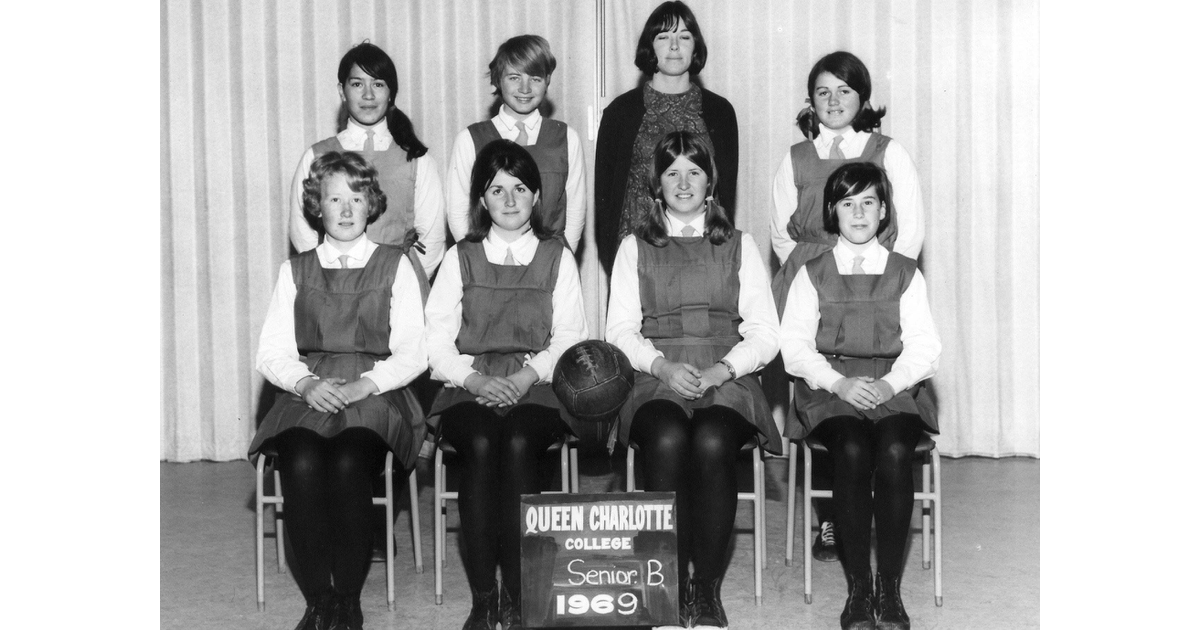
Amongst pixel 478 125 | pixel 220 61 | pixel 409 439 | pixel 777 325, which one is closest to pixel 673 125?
pixel 478 125

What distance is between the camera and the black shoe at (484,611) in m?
3.12

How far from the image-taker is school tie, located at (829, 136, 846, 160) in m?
3.86

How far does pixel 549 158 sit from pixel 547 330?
0.81 m

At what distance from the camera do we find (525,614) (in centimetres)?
294

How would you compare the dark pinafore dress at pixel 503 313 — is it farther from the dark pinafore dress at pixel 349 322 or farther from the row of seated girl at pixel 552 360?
the dark pinafore dress at pixel 349 322

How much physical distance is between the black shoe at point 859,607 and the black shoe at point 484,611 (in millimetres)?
997

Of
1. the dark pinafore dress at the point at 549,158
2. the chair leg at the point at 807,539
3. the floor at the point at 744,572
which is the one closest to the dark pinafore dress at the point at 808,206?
the chair leg at the point at 807,539

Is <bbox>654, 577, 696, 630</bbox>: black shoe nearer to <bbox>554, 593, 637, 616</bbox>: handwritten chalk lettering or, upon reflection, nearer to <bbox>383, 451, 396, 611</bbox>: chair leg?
<bbox>554, 593, 637, 616</bbox>: handwritten chalk lettering

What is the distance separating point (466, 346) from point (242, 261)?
173 centimetres

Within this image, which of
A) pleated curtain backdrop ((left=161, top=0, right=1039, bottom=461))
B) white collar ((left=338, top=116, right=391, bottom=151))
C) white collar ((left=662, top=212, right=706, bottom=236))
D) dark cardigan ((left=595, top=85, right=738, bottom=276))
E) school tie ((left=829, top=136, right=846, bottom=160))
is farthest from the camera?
pleated curtain backdrop ((left=161, top=0, right=1039, bottom=461))

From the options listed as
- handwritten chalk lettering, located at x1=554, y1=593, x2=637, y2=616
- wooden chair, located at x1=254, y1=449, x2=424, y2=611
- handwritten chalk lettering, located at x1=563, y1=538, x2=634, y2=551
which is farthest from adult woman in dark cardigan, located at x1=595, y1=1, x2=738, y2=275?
handwritten chalk lettering, located at x1=554, y1=593, x2=637, y2=616

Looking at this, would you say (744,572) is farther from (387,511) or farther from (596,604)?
(387,511)

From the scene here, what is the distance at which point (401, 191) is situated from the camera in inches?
157

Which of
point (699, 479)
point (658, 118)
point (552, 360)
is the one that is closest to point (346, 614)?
point (552, 360)
